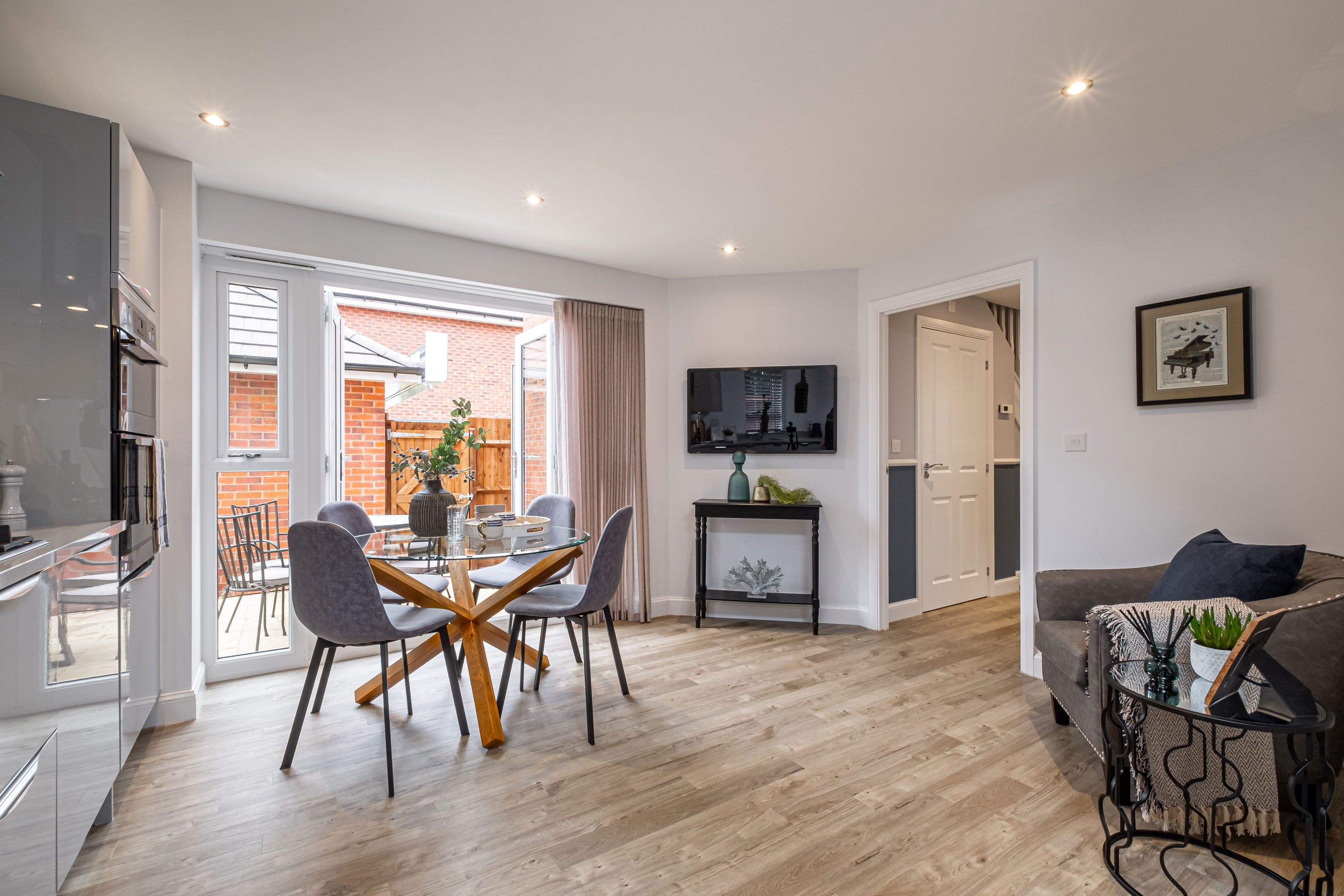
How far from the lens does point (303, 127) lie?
245 cm

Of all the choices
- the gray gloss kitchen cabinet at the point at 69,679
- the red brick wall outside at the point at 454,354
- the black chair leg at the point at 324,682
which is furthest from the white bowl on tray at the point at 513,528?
the red brick wall outside at the point at 454,354

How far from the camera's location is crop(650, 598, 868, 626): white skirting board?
4266 mm

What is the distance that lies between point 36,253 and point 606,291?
2.88 metres

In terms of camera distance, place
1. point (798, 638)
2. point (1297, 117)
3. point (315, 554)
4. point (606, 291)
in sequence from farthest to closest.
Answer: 1. point (606, 291)
2. point (798, 638)
3. point (1297, 117)
4. point (315, 554)

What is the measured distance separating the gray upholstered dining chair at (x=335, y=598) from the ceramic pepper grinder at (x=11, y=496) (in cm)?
66

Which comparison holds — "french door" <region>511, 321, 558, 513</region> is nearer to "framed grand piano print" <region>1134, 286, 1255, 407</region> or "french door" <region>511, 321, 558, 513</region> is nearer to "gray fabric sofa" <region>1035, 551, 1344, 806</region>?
"gray fabric sofa" <region>1035, 551, 1344, 806</region>

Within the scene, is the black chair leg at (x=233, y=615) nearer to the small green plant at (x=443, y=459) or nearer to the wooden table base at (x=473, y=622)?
the wooden table base at (x=473, y=622)

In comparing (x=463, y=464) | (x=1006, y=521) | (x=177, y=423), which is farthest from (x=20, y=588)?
(x=1006, y=521)

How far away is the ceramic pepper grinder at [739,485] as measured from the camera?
426cm

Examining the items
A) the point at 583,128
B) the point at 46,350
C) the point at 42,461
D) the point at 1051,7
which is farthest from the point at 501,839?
the point at 1051,7

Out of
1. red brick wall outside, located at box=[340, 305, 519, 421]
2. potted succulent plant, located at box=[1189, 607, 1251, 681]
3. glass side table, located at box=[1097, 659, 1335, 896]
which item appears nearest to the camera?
glass side table, located at box=[1097, 659, 1335, 896]

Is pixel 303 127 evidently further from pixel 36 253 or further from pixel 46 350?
pixel 46 350

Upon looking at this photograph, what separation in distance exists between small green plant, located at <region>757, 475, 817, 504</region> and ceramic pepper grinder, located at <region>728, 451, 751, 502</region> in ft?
0.36

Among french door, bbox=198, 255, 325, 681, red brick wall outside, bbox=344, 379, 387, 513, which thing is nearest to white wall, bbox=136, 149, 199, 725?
french door, bbox=198, 255, 325, 681
